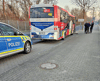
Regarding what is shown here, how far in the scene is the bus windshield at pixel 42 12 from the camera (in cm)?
955

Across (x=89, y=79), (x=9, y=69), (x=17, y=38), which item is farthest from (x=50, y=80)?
(x=17, y=38)

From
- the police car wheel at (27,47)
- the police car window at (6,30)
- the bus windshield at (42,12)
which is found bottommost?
the police car wheel at (27,47)

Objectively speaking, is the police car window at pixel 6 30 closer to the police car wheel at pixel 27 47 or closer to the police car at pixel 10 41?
the police car at pixel 10 41

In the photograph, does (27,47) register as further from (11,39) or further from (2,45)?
(2,45)

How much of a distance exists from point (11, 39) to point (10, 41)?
0.39 feet

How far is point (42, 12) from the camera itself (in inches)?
384

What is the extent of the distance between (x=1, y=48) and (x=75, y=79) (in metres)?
3.22

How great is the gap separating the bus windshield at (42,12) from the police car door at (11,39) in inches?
177

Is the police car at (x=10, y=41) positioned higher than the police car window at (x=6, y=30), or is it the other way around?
the police car window at (x=6, y=30)

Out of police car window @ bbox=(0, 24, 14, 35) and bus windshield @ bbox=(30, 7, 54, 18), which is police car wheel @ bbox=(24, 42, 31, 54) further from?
Result: bus windshield @ bbox=(30, 7, 54, 18)

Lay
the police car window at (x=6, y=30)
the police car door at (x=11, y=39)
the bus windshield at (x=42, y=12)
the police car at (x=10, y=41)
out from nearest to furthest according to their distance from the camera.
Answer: the police car at (x=10, y=41)
the police car window at (x=6, y=30)
the police car door at (x=11, y=39)
the bus windshield at (x=42, y=12)

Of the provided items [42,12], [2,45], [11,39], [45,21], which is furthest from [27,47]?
[42,12]

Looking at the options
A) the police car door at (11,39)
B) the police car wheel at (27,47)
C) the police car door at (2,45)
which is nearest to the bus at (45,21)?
the police car wheel at (27,47)

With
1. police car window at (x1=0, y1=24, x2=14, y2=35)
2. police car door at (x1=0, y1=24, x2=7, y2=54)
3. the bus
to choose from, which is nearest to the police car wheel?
police car window at (x1=0, y1=24, x2=14, y2=35)
